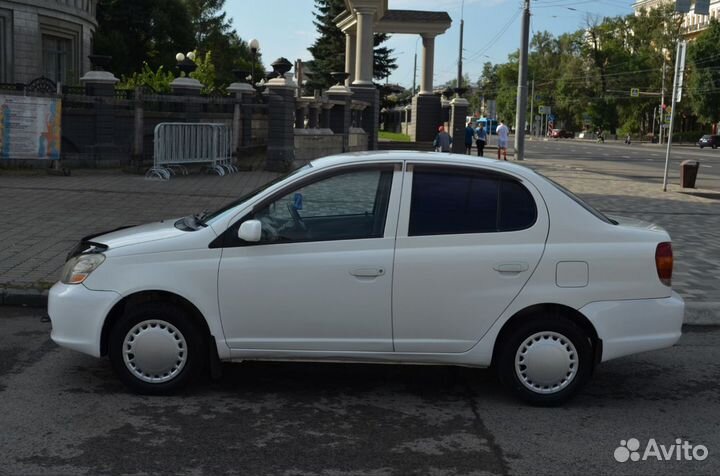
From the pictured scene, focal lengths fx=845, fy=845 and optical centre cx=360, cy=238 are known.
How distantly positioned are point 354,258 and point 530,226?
1.16 metres

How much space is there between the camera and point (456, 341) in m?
5.41

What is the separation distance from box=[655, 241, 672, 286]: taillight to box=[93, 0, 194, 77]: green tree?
176 ft

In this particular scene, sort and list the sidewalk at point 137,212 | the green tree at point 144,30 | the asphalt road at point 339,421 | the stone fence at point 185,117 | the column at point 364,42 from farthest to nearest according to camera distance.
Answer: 1. the green tree at point 144,30
2. the column at point 364,42
3. the stone fence at point 185,117
4. the sidewalk at point 137,212
5. the asphalt road at point 339,421

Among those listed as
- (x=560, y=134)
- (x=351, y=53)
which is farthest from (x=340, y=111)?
(x=560, y=134)

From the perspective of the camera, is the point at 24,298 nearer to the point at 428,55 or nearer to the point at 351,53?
the point at 351,53

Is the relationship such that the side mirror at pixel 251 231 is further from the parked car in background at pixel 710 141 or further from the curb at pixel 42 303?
the parked car in background at pixel 710 141

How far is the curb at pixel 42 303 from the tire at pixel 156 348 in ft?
9.60

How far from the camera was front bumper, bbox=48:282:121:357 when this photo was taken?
5418mm

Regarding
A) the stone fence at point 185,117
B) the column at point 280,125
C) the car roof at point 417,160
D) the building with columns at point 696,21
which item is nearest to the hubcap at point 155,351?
the car roof at point 417,160

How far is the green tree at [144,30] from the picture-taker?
56.6 metres

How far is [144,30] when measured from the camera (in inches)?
2323

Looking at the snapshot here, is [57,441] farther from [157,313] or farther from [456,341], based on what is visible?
[456,341]

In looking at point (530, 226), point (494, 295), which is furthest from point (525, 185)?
point (494, 295)

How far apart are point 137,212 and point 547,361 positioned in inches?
387
